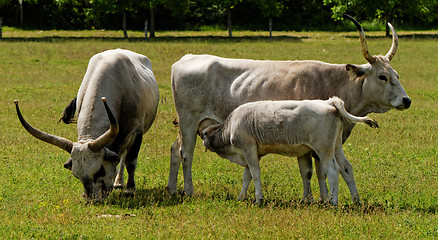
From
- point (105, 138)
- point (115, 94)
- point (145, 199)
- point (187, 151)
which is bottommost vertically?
point (145, 199)

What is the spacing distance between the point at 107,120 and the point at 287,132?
256cm

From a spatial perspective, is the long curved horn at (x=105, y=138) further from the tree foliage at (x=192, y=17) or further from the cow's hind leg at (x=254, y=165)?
the tree foliage at (x=192, y=17)

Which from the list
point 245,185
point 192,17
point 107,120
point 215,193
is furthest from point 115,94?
point 192,17

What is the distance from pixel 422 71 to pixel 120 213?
19716 millimetres

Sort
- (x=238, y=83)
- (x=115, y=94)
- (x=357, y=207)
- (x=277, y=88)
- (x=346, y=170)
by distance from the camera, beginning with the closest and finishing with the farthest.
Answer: (x=357, y=207), (x=346, y=170), (x=277, y=88), (x=115, y=94), (x=238, y=83)

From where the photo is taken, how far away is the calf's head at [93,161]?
891cm

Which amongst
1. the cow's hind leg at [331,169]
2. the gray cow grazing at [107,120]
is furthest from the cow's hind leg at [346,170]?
the gray cow grazing at [107,120]

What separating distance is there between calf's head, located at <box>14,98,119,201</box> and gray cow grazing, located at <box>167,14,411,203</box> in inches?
67.1

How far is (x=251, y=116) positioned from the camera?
31.0 feet

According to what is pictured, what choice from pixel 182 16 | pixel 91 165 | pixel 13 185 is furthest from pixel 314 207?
pixel 182 16

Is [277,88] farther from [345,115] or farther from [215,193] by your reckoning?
[215,193]

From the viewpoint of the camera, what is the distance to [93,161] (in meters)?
8.96

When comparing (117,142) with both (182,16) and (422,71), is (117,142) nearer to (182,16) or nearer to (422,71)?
(422,71)

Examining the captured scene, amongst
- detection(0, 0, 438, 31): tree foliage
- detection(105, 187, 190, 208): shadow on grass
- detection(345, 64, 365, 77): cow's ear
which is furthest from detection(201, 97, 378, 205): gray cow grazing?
detection(0, 0, 438, 31): tree foliage
